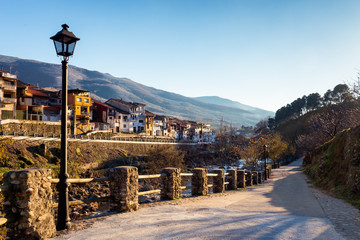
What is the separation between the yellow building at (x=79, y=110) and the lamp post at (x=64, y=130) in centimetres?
5110

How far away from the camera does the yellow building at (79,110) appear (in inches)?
2217

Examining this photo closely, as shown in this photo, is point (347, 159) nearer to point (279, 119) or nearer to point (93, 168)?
point (93, 168)

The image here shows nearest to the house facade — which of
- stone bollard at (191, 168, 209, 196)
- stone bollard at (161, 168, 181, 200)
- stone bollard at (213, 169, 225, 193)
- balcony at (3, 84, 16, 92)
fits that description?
balcony at (3, 84, 16, 92)

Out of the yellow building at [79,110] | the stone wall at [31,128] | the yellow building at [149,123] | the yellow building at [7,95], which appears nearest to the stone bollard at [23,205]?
the stone wall at [31,128]

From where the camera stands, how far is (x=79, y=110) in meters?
58.3

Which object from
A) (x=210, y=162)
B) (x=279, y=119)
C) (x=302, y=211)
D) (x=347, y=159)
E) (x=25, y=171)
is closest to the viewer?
(x=25, y=171)

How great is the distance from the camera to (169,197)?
38.3 feet

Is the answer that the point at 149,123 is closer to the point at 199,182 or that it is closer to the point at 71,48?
the point at 199,182

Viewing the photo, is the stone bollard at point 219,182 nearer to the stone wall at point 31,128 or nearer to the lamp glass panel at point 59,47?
the lamp glass panel at point 59,47

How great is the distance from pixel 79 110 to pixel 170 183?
52.5 meters

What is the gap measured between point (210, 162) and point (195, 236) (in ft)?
234

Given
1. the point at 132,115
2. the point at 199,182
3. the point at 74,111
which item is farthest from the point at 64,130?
the point at 132,115

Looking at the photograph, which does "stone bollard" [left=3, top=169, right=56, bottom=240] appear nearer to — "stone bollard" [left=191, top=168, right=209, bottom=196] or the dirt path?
the dirt path

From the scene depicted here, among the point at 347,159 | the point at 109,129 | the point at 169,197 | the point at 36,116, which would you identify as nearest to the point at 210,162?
the point at 109,129
